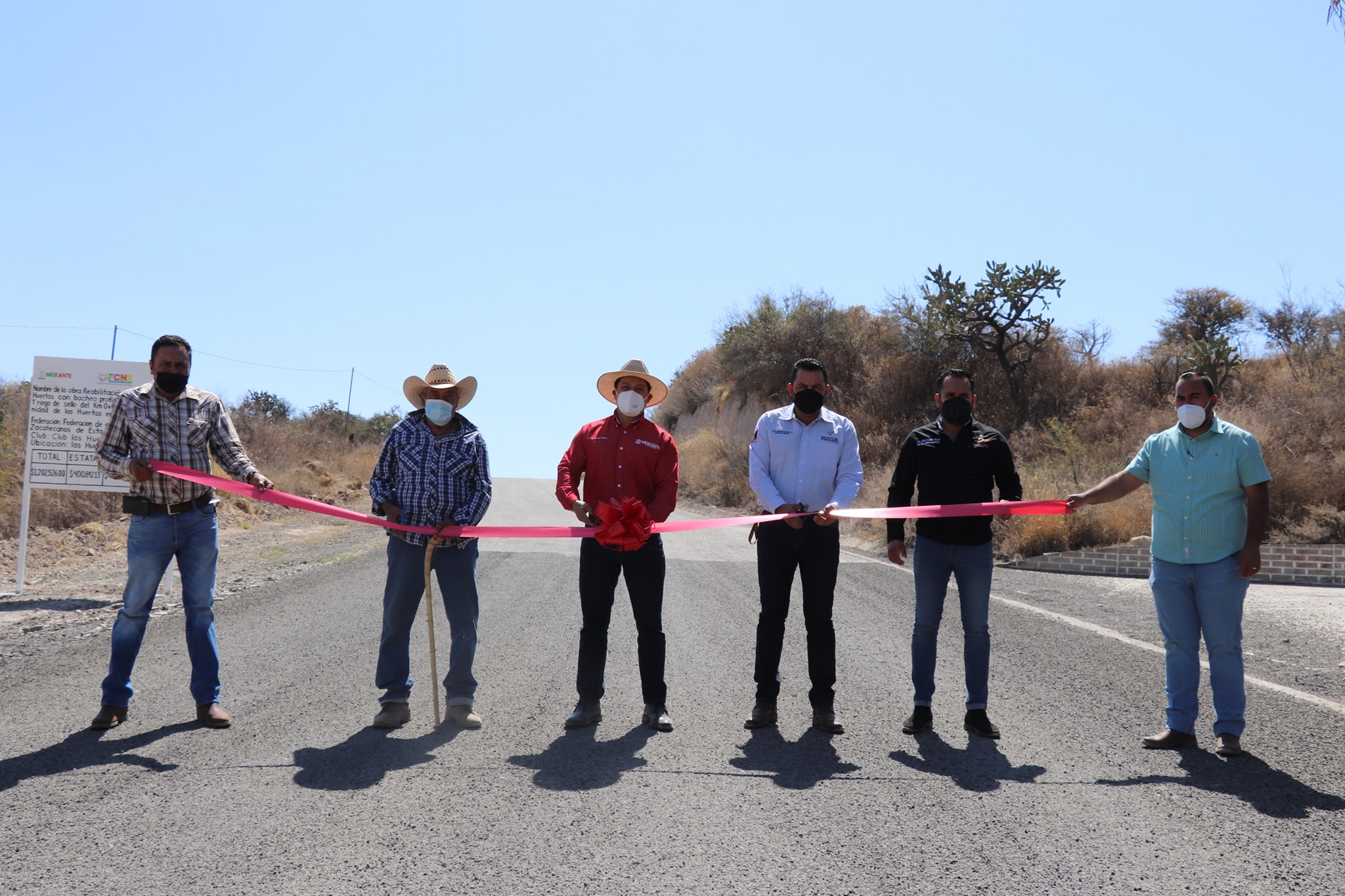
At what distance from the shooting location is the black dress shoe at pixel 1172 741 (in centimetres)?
532

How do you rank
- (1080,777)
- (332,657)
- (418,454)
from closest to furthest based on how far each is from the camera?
(1080,777) < (418,454) < (332,657)

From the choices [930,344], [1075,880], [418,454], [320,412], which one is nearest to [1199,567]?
[1075,880]

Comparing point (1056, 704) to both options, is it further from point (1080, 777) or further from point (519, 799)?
point (519, 799)

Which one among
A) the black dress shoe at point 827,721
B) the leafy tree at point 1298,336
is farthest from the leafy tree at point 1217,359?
the black dress shoe at point 827,721

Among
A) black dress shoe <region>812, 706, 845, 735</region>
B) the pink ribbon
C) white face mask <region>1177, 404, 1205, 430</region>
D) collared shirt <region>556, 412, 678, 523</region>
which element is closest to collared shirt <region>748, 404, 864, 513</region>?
the pink ribbon

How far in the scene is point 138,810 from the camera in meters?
4.13

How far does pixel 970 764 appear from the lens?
500 centimetres

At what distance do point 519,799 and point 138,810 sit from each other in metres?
1.62

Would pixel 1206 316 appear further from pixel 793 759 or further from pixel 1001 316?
pixel 793 759

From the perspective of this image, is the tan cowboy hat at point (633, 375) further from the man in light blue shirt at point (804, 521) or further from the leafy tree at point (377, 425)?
the leafy tree at point (377, 425)

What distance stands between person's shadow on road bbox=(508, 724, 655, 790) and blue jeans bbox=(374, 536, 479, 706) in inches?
31.9

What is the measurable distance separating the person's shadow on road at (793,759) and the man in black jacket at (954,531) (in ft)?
2.11

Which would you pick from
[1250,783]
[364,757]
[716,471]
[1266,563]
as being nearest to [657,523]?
[364,757]

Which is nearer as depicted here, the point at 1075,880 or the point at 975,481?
the point at 1075,880
